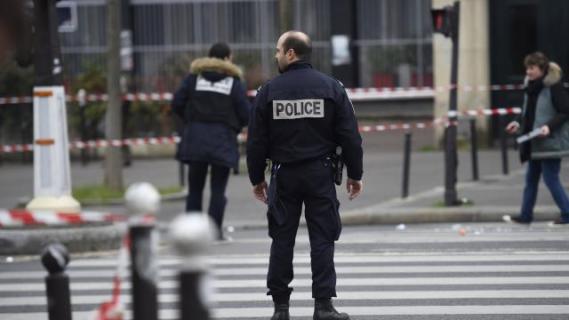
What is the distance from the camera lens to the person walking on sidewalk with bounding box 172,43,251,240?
43.0 feet

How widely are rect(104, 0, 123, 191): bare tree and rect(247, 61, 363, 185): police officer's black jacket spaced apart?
29.7 ft

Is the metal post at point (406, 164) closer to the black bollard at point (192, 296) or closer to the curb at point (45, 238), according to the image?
the curb at point (45, 238)

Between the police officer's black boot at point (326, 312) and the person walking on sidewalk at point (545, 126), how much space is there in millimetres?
5383

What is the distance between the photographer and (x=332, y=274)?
8500mm

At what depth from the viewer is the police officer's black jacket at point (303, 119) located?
8422 mm

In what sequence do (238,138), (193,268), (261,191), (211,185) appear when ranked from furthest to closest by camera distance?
(238,138)
(211,185)
(261,191)
(193,268)

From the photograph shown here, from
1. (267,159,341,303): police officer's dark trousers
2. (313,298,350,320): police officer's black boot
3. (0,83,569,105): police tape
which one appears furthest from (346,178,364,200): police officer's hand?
(0,83,569,105): police tape

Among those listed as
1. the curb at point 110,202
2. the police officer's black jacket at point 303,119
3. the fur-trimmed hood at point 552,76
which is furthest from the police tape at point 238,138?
the police officer's black jacket at point 303,119

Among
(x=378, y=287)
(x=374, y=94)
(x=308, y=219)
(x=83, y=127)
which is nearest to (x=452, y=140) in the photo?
(x=378, y=287)

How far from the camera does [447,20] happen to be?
15.4m

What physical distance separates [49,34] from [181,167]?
5.63 meters

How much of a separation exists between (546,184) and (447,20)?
8.83 ft

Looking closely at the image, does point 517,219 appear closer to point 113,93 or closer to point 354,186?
point 354,186

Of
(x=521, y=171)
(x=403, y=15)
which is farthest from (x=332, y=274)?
(x=403, y=15)
